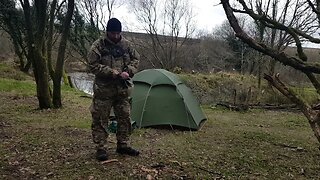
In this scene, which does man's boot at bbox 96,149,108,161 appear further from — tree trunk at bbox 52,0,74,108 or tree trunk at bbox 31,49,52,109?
tree trunk at bbox 52,0,74,108

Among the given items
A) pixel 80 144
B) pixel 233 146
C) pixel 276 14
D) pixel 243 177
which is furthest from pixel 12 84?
pixel 276 14

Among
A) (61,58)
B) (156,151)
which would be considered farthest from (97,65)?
(61,58)

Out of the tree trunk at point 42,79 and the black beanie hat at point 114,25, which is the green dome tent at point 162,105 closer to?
the tree trunk at point 42,79

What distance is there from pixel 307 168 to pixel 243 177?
132 centimetres

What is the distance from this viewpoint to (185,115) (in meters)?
8.41

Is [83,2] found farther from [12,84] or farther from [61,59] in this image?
[61,59]

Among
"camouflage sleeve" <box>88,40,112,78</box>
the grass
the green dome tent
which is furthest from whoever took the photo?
the green dome tent

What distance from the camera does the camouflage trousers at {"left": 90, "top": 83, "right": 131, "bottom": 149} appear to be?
5125mm

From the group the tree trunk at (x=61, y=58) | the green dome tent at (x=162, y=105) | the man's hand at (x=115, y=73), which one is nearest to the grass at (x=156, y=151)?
the green dome tent at (x=162, y=105)

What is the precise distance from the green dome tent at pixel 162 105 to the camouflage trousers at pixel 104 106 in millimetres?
2920

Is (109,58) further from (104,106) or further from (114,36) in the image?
(104,106)

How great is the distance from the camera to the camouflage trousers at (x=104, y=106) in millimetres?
5125

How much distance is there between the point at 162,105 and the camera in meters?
8.42

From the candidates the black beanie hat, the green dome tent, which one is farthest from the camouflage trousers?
the green dome tent
